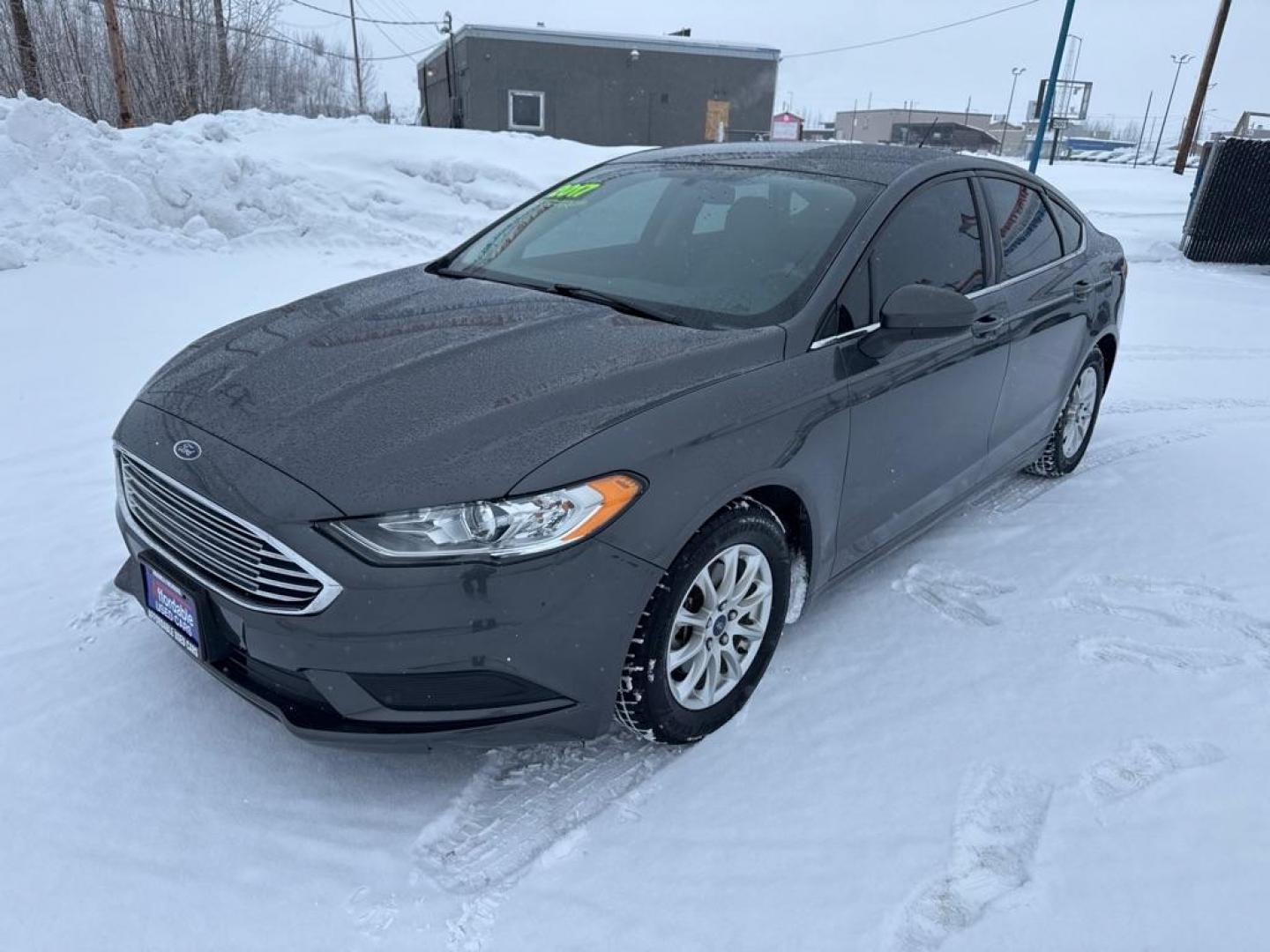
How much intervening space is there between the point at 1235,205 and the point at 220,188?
42.8 feet

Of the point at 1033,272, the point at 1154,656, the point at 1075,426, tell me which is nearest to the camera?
the point at 1154,656

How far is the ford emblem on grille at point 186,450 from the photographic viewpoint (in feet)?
7.20

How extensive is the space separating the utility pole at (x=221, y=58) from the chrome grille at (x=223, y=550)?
62.0 feet

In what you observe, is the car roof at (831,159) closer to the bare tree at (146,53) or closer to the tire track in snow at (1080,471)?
the tire track in snow at (1080,471)

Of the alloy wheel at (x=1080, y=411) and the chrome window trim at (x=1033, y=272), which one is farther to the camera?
the alloy wheel at (x=1080, y=411)

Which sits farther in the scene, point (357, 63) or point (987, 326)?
point (357, 63)

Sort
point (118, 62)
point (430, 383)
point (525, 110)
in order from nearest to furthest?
point (430, 383) → point (118, 62) → point (525, 110)

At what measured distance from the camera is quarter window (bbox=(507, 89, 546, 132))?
28.4 metres

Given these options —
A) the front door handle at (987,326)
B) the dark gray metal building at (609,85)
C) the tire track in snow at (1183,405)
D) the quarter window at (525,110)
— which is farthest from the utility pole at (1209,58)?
the front door handle at (987,326)

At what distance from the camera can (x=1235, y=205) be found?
489 inches

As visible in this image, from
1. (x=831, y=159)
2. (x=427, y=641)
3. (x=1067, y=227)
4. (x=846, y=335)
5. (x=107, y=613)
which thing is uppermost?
(x=831, y=159)

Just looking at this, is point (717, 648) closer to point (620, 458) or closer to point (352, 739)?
point (620, 458)

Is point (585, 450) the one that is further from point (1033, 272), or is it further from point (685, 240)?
point (1033, 272)

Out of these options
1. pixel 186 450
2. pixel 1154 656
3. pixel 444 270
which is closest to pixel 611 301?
pixel 444 270
